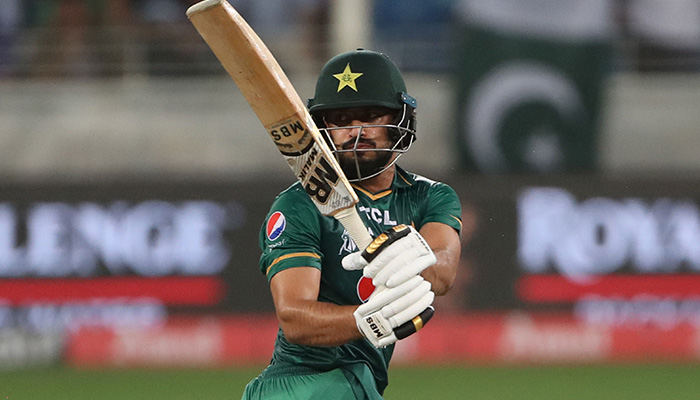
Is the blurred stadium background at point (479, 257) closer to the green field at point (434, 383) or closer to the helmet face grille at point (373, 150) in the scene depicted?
the green field at point (434, 383)

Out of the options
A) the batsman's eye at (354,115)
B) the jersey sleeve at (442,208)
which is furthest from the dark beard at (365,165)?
the jersey sleeve at (442,208)

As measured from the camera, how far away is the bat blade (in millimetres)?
3066

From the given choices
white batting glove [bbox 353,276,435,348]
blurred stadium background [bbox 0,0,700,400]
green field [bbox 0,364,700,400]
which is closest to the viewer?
white batting glove [bbox 353,276,435,348]

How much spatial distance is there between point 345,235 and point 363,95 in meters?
0.42

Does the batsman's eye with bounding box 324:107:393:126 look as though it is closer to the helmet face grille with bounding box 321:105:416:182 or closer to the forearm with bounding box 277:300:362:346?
the helmet face grille with bounding box 321:105:416:182

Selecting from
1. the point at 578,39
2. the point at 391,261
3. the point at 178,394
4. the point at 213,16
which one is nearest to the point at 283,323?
the point at 391,261

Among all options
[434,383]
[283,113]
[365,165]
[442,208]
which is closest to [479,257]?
[434,383]

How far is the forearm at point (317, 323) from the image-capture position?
303 cm

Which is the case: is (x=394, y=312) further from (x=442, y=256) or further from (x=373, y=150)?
(x=373, y=150)

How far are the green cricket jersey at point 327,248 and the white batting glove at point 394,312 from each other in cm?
35

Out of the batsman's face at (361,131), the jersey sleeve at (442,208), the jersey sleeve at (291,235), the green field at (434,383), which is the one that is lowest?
the green field at (434,383)

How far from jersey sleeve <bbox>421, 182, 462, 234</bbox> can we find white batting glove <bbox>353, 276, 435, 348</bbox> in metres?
0.53

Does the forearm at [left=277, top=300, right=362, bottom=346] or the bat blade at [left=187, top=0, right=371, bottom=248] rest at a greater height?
the bat blade at [left=187, top=0, right=371, bottom=248]

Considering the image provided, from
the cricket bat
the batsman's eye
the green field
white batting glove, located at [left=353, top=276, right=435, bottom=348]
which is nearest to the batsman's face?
the batsman's eye
